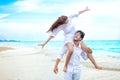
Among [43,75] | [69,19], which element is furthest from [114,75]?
[69,19]

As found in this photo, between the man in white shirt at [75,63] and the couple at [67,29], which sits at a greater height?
the couple at [67,29]

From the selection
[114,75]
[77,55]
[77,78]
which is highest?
[77,55]

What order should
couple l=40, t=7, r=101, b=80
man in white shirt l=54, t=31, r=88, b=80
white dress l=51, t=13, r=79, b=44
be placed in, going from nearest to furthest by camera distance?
man in white shirt l=54, t=31, r=88, b=80
couple l=40, t=7, r=101, b=80
white dress l=51, t=13, r=79, b=44

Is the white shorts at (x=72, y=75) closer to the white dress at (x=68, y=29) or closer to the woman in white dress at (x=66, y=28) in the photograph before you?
the woman in white dress at (x=66, y=28)

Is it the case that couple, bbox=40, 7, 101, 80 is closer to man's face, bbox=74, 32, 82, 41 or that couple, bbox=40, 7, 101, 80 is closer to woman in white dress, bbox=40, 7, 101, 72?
woman in white dress, bbox=40, 7, 101, 72

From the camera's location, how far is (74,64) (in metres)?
4.63

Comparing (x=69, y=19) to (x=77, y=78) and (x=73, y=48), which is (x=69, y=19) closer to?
(x=73, y=48)

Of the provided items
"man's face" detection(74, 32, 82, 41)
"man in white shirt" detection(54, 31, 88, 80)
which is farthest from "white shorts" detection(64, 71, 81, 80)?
"man's face" detection(74, 32, 82, 41)

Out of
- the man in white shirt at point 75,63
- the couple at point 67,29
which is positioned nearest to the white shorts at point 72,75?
the man in white shirt at point 75,63

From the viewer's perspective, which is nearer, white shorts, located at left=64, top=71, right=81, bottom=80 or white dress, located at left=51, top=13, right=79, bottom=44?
white shorts, located at left=64, top=71, right=81, bottom=80

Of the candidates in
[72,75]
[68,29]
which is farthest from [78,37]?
[72,75]

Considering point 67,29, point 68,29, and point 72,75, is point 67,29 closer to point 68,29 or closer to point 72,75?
point 68,29

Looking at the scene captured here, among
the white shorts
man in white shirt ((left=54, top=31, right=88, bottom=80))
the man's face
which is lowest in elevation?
the white shorts

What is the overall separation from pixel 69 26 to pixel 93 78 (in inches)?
128
